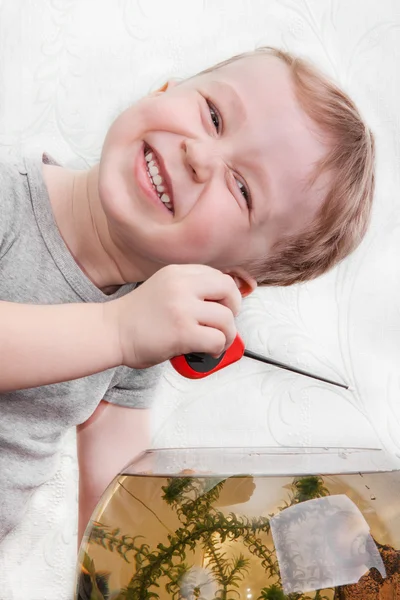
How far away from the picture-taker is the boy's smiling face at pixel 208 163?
675mm

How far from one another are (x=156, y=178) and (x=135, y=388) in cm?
34

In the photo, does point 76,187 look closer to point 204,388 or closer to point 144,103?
point 144,103

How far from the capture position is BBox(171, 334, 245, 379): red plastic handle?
0.64 meters

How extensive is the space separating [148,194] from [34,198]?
157 millimetres

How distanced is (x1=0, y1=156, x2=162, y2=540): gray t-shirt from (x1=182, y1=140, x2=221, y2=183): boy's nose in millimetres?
179

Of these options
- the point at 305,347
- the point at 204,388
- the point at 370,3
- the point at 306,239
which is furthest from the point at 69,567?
the point at 370,3

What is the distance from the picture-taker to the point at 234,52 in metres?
0.92

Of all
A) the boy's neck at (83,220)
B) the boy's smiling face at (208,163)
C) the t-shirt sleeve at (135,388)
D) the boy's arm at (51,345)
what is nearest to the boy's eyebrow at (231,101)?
the boy's smiling face at (208,163)

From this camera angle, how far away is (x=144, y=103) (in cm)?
70

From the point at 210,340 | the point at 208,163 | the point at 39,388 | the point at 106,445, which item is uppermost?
the point at 208,163

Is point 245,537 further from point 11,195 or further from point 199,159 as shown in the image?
point 11,195

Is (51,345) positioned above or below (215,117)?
below

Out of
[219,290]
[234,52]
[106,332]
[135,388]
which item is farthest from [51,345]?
[234,52]

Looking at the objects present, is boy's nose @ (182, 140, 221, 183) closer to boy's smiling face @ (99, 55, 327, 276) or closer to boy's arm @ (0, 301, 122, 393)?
boy's smiling face @ (99, 55, 327, 276)
